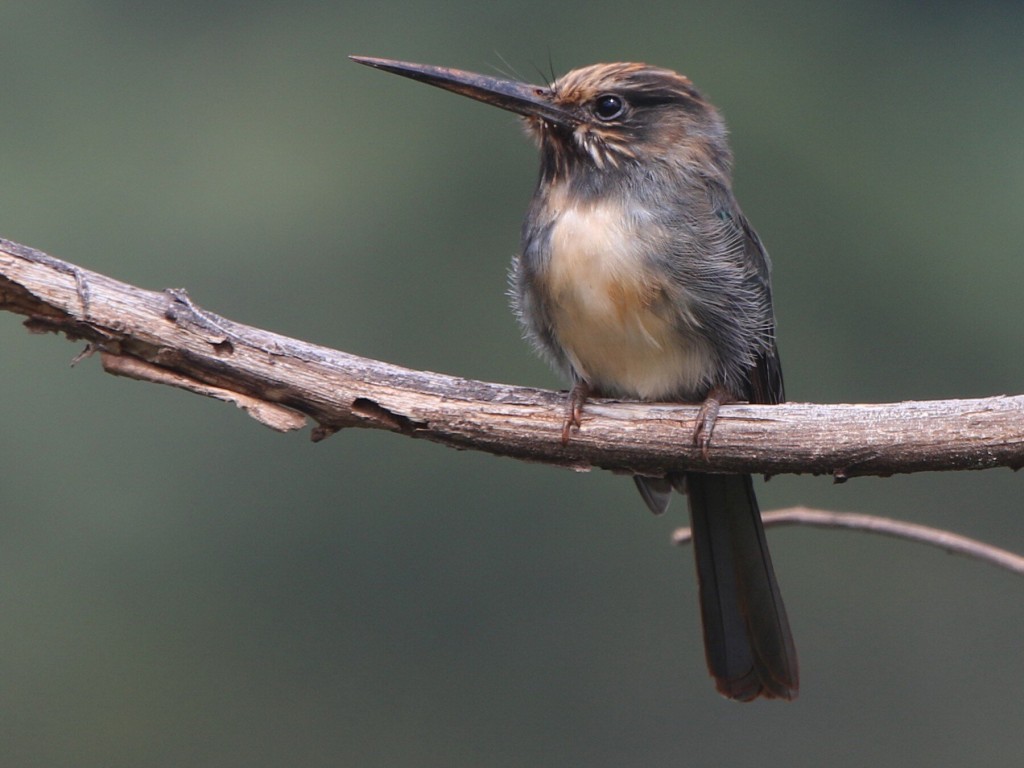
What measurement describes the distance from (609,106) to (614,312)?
1.73 ft

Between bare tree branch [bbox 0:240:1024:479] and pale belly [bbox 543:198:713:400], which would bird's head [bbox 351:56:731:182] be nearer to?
pale belly [bbox 543:198:713:400]

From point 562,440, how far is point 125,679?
286 cm

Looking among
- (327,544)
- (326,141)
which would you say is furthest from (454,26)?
(327,544)

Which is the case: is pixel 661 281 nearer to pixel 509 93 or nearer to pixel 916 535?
pixel 509 93

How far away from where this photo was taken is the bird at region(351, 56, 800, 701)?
263 centimetres

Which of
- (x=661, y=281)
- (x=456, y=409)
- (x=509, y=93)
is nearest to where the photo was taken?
(x=456, y=409)

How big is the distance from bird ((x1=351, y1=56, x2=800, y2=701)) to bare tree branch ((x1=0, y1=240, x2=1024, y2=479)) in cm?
13

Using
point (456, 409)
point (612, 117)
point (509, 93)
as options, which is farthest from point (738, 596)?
point (509, 93)

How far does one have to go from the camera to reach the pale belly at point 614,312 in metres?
2.59

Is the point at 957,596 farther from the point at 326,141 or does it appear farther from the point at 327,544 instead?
the point at 326,141

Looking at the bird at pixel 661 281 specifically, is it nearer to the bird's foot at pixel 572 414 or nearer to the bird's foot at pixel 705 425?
the bird's foot at pixel 572 414

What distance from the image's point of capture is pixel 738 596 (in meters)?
2.87

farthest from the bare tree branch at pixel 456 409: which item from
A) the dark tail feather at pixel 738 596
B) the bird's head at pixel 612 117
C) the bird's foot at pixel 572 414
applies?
the bird's head at pixel 612 117

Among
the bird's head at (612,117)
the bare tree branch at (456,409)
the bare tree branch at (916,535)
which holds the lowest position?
the bare tree branch at (916,535)
